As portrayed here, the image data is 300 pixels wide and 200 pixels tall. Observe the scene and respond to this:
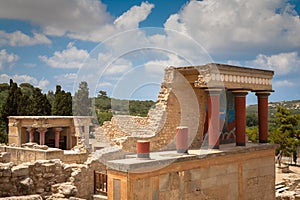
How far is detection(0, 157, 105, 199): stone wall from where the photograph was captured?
897cm

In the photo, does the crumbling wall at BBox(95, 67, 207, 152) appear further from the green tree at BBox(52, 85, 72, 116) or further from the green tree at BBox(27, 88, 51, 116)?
the green tree at BBox(27, 88, 51, 116)

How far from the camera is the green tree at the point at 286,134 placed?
90.6 feet

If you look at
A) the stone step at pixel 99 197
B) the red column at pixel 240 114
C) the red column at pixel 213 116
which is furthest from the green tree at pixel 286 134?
the stone step at pixel 99 197

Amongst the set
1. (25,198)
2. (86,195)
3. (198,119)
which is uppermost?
(198,119)

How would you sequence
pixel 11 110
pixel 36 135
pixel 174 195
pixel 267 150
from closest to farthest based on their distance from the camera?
pixel 174 195 < pixel 267 150 < pixel 36 135 < pixel 11 110

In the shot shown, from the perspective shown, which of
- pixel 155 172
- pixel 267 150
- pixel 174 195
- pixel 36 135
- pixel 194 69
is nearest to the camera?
pixel 155 172

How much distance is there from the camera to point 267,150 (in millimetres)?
12016

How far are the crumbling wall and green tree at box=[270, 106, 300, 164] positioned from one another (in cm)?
1743

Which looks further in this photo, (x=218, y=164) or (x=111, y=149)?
(x=111, y=149)

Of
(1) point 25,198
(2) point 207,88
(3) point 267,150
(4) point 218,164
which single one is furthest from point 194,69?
(1) point 25,198

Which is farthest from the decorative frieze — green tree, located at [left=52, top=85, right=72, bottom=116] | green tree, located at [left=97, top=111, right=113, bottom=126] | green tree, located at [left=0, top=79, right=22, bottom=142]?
green tree, located at [left=0, top=79, right=22, bottom=142]

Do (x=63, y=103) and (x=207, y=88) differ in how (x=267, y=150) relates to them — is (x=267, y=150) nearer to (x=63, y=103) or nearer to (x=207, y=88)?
(x=207, y=88)

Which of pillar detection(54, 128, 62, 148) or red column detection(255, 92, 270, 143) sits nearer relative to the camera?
red column detection(255, 92, 270, 143)

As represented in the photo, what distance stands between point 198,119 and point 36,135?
1955cm
